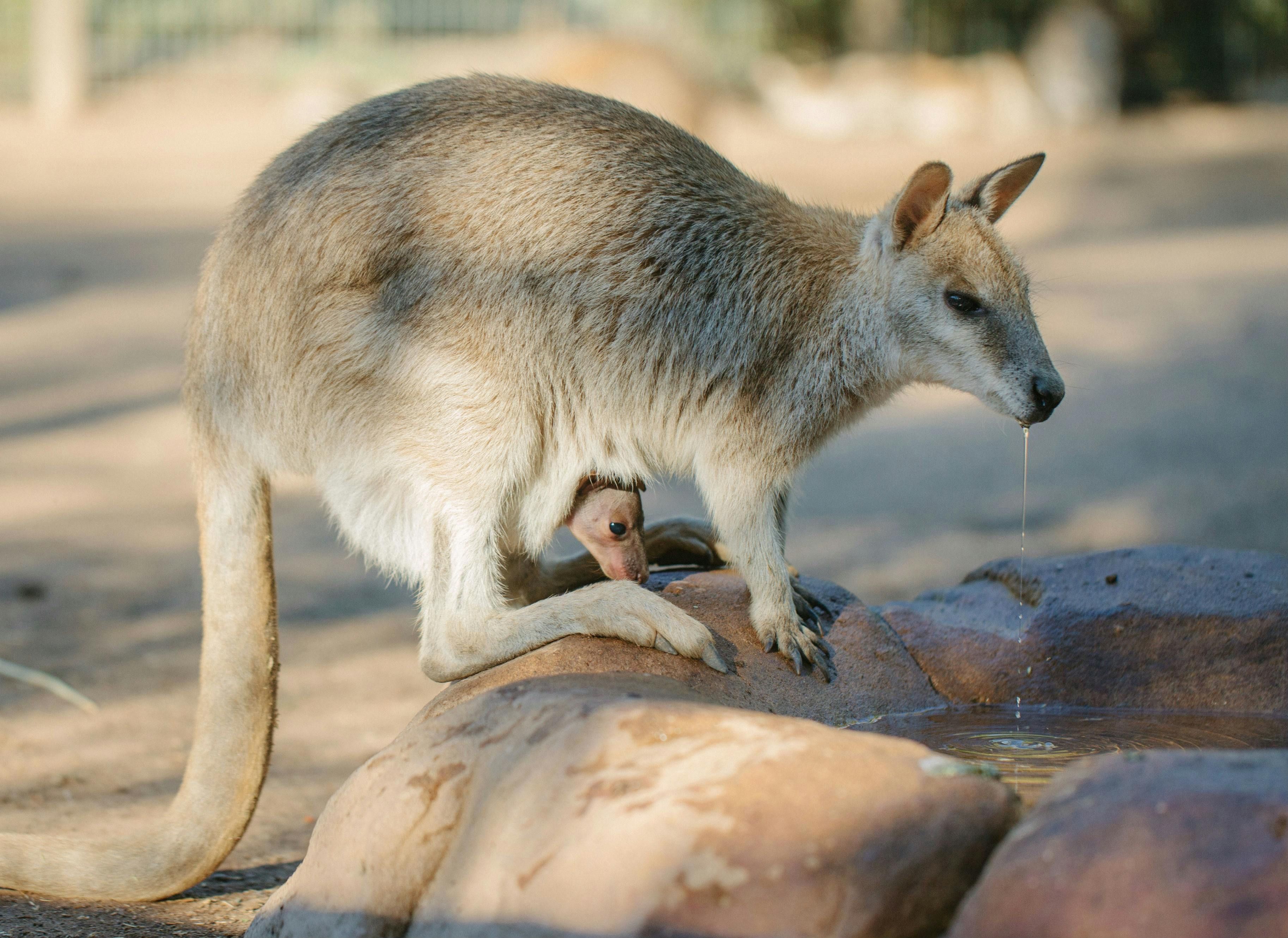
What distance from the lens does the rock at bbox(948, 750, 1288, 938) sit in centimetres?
179

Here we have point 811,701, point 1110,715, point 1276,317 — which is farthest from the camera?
point 1276,317

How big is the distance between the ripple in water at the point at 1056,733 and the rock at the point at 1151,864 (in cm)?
89

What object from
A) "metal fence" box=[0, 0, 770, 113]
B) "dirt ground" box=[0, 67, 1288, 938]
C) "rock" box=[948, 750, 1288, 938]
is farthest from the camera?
"metal fence" box=[0, 0, 770, 113]

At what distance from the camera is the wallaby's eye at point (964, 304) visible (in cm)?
351

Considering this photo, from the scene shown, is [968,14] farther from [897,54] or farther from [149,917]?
[149,917]

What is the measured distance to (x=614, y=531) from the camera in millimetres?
3623

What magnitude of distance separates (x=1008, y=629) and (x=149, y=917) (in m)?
2.30

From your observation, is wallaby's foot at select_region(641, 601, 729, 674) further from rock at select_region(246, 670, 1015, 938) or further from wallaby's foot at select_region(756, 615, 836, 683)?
rock at select_region(246, 670, 1015, 938)

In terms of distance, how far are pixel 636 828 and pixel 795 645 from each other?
4.24 ft

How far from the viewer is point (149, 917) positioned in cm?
328

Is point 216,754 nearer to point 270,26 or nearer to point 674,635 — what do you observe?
point 674,635

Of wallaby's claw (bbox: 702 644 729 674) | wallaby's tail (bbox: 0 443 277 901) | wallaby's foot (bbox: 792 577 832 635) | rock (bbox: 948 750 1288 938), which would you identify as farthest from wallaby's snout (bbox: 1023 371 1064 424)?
wallaby's tail (bbox: 0 443 277 901)

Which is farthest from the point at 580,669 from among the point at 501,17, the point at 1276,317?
the point at 501,17

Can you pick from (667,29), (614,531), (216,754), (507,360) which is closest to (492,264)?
(507,360)
